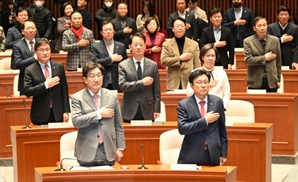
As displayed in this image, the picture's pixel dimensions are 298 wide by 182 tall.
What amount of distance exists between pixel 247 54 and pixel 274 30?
1.56 m

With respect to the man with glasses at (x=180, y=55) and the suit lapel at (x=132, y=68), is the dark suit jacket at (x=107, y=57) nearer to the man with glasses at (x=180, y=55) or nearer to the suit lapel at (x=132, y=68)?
the man with glasses at (x=180, y=55)

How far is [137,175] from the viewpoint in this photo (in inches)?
195

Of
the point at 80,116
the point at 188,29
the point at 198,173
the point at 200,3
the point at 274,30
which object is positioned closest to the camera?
the point at 198,173

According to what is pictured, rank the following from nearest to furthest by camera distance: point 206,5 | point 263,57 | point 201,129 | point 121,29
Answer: point 201,129 → point 263,57 → point 121,29 → point 206,5

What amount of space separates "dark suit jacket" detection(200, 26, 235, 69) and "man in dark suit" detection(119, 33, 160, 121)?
2.29 metres

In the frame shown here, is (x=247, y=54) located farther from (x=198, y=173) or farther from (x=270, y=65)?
(x=198, y=173)

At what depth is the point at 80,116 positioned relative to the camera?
17.1ft

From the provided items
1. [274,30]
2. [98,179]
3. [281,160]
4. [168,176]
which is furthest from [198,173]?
[274,30]

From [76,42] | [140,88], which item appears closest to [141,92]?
[140,88]

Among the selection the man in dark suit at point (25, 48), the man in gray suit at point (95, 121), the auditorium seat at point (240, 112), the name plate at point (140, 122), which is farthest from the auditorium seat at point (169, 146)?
the man in dark suit at point (25, 48)

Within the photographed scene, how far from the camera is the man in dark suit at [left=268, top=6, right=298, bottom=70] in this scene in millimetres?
8883

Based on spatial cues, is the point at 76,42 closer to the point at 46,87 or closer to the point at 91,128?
the point at 46,87

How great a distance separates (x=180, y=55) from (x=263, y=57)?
0.88 meters

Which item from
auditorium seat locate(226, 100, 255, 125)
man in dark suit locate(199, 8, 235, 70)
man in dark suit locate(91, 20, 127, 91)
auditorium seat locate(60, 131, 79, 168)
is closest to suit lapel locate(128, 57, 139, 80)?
auditorium seat locate(226, 100, 255, 125)
